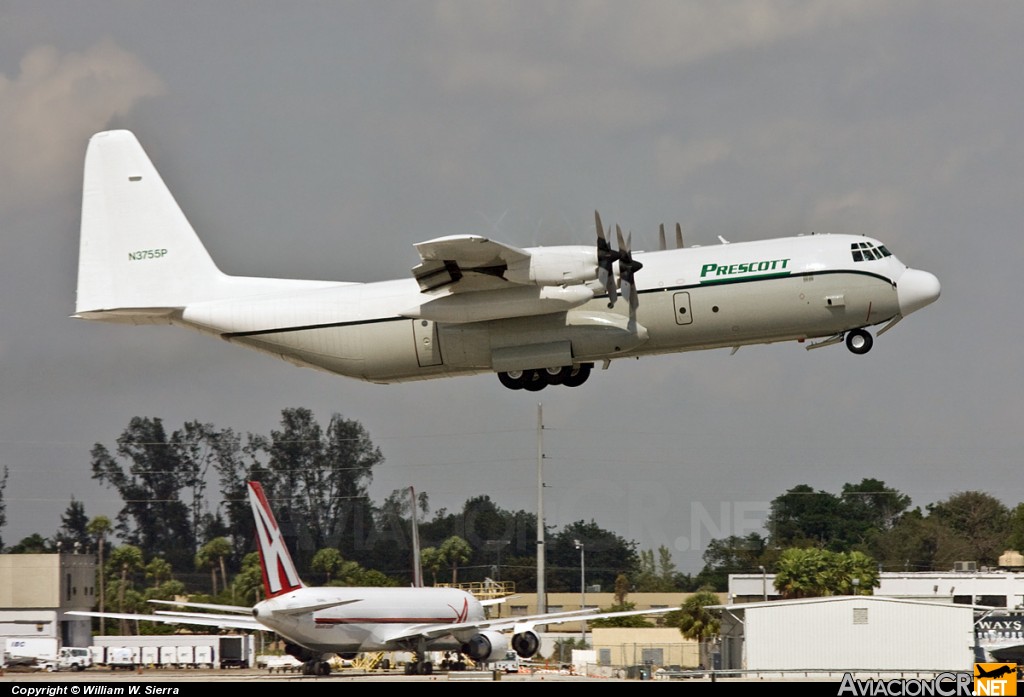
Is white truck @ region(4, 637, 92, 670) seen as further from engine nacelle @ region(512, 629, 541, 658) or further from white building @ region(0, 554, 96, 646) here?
engine nacelle @ region(512, 629, 541, 658)

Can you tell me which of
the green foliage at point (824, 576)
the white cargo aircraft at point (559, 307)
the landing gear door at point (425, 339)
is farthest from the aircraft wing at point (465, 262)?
the green foliage at point (824, 576)

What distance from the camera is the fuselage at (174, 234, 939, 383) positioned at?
27.6 meters

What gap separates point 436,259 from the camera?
26578 mm

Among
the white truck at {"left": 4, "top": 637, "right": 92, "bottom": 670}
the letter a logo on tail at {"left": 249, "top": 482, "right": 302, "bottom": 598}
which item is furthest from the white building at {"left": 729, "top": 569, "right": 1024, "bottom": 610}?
the white truck at {"left": 4, "top": 637, "right": 92, "bottom": 670}

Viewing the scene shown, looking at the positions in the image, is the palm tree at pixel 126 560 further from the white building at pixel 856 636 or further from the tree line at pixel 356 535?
the white building at pixel 856 636

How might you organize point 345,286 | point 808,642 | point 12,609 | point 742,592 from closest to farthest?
point 345,286 → point 808,642 → point 12,609 → point 742,592

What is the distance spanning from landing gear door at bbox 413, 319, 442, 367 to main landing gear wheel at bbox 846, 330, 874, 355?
8.88 m

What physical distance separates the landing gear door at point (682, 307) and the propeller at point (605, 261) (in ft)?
4.25

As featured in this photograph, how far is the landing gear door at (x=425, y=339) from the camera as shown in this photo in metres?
28.8

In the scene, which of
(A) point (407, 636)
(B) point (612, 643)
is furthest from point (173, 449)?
(A) point (407, 636)

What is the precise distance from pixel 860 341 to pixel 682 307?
4.11 metres

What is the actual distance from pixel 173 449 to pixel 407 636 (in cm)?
3550

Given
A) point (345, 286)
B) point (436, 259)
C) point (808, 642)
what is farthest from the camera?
point (808, 642)

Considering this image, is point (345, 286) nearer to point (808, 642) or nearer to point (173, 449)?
point (808, 642)
